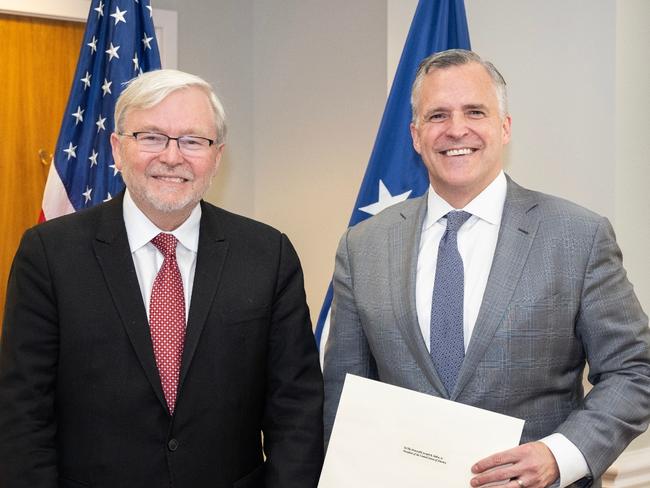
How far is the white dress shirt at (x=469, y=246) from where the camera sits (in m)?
2.08

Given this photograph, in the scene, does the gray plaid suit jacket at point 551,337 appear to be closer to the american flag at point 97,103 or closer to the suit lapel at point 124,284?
the suit lapel at point 124,284

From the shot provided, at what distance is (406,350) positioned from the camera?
2105mm

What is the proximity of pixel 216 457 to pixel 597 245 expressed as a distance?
103cm

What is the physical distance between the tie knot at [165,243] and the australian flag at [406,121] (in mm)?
1281

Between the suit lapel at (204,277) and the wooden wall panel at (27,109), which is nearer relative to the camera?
the suit lapel at (204,277)

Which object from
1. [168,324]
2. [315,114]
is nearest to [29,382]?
[168,324]

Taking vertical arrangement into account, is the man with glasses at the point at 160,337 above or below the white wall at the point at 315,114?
below

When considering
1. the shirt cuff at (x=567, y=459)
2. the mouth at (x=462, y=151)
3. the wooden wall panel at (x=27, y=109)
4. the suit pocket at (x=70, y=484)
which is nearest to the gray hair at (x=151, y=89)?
the mouth at (x=462, y=151)

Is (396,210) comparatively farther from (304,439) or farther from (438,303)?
(304,439)

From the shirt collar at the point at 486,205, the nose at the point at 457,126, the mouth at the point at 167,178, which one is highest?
the nose at the point at 457,126

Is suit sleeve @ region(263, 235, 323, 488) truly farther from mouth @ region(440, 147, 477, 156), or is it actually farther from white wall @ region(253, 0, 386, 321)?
white wall @ region(253, 0, 386, 321)

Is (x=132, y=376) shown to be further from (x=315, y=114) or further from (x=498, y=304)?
(x=315, y=114)

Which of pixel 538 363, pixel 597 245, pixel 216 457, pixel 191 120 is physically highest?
pixel 191 120

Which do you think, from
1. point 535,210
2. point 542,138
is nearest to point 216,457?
point 535,210
